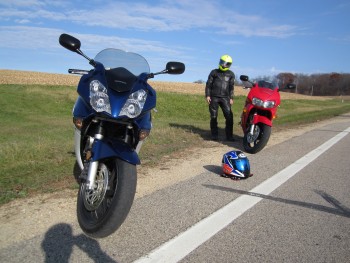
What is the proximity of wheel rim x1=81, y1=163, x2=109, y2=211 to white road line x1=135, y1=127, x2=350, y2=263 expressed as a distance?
704mm

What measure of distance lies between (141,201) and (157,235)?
3.16 feet

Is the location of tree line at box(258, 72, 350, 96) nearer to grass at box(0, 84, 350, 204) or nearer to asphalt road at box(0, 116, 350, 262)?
grass at box(0, 84, 350, 204)

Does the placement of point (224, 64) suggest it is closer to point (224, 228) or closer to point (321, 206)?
point (321, 206)

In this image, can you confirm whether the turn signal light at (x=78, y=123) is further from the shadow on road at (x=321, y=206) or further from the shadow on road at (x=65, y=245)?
the shadow on road at (x=321, y=206)

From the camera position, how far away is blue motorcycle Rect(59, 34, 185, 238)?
3.14 metres

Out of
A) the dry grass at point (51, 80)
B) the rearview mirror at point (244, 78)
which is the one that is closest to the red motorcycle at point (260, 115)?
the rearview mirror at point (244, 78)

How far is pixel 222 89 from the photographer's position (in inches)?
372

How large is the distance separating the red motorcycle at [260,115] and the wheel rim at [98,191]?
16.1 ft

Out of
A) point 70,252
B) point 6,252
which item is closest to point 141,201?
point 70,252

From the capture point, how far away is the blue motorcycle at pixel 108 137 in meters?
3.14

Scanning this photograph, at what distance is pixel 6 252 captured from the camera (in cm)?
293

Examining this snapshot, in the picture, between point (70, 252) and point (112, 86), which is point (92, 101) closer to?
point (112, 86)

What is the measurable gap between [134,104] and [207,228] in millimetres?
1368

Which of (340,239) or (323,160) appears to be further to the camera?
(323,160)
